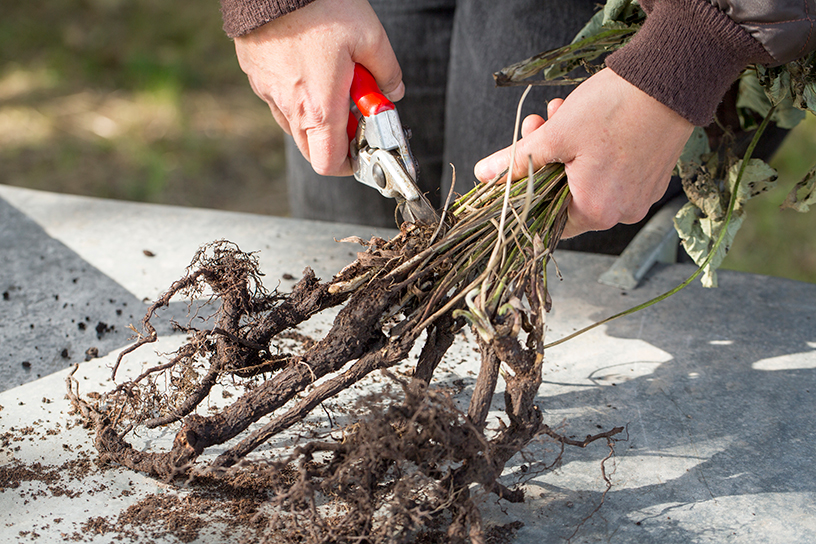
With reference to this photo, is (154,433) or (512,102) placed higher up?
(512,102)

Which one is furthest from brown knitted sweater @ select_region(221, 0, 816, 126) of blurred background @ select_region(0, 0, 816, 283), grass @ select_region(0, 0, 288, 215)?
grass @ select_region(0, 0, 288, 215)

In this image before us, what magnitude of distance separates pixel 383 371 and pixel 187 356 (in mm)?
298

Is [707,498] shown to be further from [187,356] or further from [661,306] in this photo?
[187,356]

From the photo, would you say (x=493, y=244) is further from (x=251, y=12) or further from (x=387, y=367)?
(x=251, y=12)

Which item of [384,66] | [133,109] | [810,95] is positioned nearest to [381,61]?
[384,66]

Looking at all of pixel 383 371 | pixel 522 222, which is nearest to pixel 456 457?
pixel 383 371

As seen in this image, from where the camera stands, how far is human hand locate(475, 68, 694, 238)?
2.81ft

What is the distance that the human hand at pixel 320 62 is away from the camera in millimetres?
956

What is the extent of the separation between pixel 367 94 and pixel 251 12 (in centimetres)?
20

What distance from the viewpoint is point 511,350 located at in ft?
2.58

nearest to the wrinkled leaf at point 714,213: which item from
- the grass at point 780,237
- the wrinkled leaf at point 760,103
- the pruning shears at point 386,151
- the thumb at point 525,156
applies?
the wrinkled leaf at point 760,103

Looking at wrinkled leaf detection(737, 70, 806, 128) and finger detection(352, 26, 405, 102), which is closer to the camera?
finger detection(352, 26, 405, 102)

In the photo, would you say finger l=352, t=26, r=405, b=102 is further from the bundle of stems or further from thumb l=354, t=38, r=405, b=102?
the bundle of stems

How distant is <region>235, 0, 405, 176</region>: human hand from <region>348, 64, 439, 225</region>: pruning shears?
27mm
